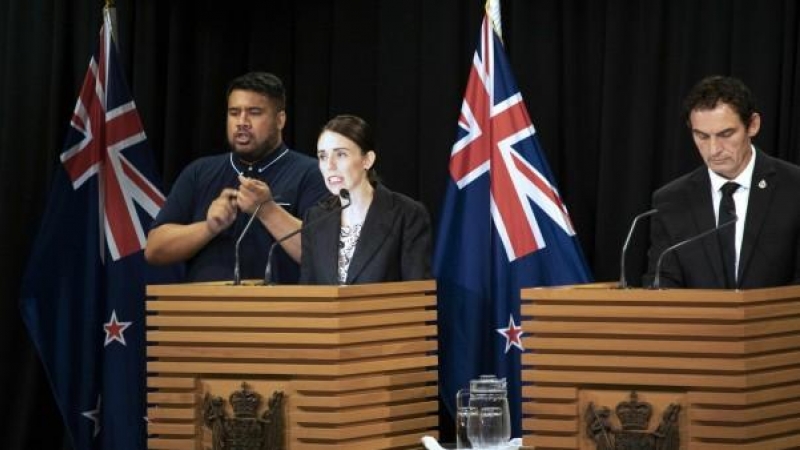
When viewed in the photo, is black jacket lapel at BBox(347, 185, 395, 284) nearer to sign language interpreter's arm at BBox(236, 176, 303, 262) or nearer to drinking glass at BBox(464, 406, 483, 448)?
sign language interpreter's arm at BBox(236, 176, 303, 262)

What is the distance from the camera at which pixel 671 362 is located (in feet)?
12.9

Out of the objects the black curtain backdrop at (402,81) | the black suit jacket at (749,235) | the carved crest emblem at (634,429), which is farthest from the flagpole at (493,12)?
the carved crest emblem at (634,429)

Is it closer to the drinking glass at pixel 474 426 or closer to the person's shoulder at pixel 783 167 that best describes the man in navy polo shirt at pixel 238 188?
the drinking glass at pixel 474 426

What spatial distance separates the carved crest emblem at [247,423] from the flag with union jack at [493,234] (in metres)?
1.77

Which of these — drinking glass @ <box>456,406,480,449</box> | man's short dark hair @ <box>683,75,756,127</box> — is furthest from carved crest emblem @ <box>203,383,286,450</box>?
man's short dark hair @ <box>683,75,756,127</box>

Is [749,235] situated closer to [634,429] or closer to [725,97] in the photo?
[725,97]

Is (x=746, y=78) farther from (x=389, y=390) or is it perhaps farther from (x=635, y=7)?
(x=389, y=390)

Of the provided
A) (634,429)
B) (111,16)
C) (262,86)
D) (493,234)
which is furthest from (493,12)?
(634,429)

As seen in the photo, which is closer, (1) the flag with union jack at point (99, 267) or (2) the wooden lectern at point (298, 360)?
(2) the wooden lectern at point (298, 360)

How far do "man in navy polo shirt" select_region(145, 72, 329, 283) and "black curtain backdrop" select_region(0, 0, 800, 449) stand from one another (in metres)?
1.22

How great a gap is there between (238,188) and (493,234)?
1161mm

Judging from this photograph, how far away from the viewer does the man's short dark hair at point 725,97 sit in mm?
4469

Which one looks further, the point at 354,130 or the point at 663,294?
the point at 354,130

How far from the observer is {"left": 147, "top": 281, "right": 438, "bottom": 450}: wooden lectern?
427 centimetres
